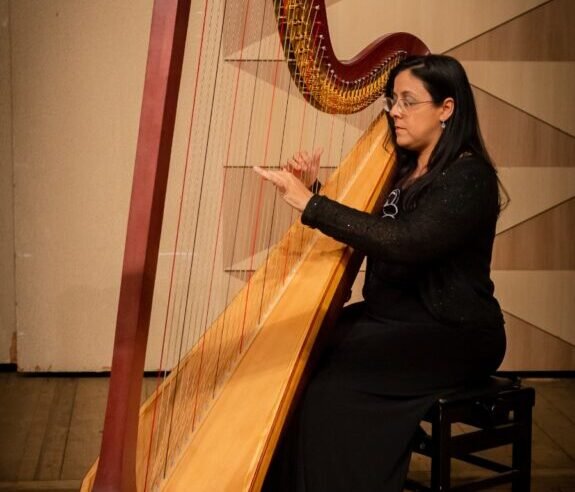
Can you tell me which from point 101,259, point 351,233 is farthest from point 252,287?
point 101,259

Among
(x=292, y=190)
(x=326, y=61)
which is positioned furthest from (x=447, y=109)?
(x=292, y=190)

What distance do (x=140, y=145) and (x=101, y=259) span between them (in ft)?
7.14

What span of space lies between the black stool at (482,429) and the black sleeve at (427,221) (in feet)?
1.05

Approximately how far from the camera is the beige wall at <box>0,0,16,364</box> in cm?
306

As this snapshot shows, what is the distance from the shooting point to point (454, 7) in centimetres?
317

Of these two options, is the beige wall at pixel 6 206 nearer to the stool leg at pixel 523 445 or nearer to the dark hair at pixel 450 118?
the dark hair at pixel 450 118

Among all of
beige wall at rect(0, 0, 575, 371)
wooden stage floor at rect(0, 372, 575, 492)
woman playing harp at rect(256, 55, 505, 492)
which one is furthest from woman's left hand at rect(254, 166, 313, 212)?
beige wall at rect(0, 0, 575, 371)

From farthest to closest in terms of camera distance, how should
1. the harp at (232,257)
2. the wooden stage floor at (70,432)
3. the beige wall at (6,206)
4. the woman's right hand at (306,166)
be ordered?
the beige wall at (6,206)
the wooden stage floor at (70,432)
the woman's right hand at (306,166)
the harp at (232,257)

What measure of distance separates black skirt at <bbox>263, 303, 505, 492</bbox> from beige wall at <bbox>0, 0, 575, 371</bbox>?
52.6 inches

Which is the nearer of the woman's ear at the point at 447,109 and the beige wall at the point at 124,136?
the woman's ear at the point at 447,109

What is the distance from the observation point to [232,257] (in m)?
3.23

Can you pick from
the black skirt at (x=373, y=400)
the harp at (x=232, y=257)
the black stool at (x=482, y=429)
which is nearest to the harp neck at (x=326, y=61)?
the harp at (x=232, y=257)

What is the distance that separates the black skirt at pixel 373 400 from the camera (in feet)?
5.89

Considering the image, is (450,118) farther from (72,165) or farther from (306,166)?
(72,165)
